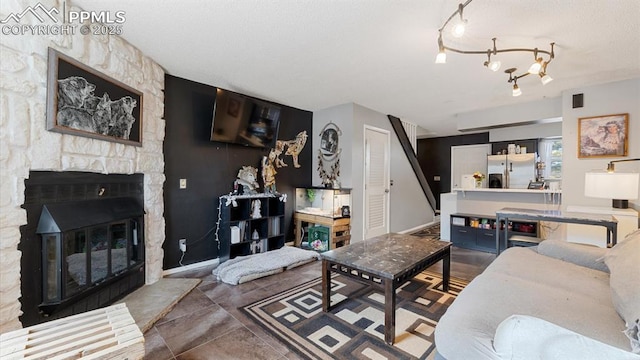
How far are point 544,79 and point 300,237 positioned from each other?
3.65m

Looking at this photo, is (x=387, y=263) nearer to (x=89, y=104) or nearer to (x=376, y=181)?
(x=89, y=104)

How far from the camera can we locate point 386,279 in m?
1.84

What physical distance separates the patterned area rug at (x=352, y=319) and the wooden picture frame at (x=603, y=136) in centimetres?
269

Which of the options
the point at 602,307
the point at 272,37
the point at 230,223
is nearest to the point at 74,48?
the point at 272,37

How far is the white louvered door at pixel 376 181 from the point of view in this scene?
4.59 meters

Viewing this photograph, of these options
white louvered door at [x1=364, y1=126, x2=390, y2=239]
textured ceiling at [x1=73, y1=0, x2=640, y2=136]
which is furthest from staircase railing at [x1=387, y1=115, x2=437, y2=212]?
textured ceiling at [x1=73, y1=0, x2=640, y2=136]

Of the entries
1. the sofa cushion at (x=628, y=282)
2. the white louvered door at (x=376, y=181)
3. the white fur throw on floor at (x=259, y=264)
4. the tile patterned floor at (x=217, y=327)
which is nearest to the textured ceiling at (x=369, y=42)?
the white louvered door at (x=376, y=181)

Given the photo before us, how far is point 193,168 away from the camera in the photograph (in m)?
3.36

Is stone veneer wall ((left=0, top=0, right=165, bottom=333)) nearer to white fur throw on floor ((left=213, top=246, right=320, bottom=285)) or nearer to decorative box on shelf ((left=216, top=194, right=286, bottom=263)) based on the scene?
decorative box on shelf ((left=216, top=194, right=286, bottom=263))

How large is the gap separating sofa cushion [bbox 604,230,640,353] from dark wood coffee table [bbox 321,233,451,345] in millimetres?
1062

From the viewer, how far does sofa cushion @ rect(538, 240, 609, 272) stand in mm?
1839

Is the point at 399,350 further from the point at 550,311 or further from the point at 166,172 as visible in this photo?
the point at 166,172

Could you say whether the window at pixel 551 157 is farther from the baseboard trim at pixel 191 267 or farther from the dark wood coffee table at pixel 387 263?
the baseboard trim at pixel 191 267

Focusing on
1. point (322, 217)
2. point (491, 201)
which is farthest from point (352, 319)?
point (491, 201)
